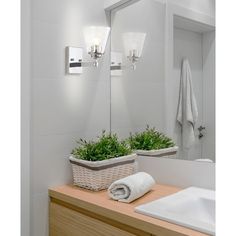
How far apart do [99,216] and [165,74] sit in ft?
2.45

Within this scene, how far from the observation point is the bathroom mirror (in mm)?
1288

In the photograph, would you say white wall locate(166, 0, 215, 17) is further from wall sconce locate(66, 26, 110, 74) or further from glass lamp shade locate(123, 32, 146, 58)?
wall sconce locate(66, 26, 110, 74)

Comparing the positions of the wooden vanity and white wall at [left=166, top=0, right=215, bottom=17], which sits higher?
white wall at [left=166, top=0, right=215, bottom=17]

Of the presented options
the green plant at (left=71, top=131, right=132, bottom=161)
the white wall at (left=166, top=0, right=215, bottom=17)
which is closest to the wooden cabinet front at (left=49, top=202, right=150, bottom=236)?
the green plant at (left=71, top=131, right=132, bottom=161)

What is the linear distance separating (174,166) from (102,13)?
926 mm

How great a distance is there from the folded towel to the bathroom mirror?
266 mm

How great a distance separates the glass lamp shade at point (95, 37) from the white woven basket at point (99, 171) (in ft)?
1.93

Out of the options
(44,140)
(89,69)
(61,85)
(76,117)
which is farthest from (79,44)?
(44,140)

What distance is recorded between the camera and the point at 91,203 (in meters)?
1.15

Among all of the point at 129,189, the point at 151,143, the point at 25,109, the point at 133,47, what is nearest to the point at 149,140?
the point at 151,143

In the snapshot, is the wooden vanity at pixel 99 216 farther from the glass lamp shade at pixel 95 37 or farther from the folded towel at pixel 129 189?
the glass lamp shade at pixel 95 37

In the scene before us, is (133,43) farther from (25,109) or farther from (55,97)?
(25,109)

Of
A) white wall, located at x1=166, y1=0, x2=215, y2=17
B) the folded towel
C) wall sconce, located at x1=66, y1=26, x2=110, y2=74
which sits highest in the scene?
white wall, located at x1=166, y1=0, x2=215, y2=17
